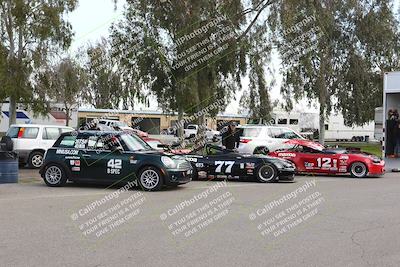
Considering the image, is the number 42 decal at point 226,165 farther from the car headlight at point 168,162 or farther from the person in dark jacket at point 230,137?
the car headlight at point 168,162

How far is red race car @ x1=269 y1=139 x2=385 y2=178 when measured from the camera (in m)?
16.6

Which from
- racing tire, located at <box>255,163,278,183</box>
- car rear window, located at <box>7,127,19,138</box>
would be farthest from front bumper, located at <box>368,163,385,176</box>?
car rear window, located at <box>7,127,19,138</box>

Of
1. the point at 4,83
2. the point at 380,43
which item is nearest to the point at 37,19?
the point at 4,83

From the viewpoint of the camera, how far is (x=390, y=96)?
64.9 ft

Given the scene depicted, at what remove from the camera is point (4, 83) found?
75.8ft

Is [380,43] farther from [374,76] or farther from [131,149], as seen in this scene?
[131,149]

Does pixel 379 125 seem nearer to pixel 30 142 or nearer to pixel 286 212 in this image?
pixel 286 212

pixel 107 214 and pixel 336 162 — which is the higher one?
pixel 336 162

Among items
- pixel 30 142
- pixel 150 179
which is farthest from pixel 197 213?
pixel 30 142

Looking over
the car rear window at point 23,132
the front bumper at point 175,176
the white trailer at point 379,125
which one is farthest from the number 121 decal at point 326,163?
the car rear window at point 23,132

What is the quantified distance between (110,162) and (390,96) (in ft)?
40.0

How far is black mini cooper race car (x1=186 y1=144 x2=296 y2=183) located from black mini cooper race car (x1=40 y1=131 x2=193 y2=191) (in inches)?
86.8

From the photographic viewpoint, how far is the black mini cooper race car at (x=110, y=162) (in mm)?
12164

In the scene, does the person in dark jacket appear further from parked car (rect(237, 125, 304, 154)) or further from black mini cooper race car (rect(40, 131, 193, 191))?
black mini cooper race car (rect(40, 131, 193, 191))
